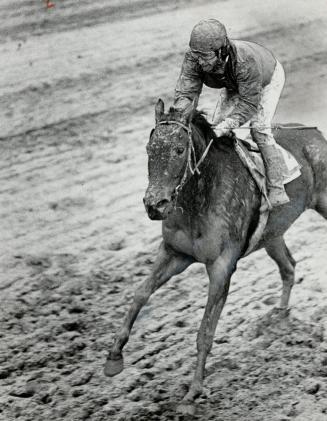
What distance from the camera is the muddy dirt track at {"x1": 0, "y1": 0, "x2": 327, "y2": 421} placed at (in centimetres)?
763

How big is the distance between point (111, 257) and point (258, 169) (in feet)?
9.28

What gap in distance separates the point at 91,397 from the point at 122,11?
36.7 feet

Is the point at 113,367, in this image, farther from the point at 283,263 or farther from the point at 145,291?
the point at 283,263

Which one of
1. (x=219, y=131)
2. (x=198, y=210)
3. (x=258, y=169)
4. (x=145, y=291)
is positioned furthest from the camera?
(x=258, y=169)

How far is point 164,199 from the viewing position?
21.4 feet

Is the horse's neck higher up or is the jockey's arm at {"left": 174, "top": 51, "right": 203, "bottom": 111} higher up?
the jockey's arm at {"left": 174, "top": 51, "right": 203, "bottom": 111}

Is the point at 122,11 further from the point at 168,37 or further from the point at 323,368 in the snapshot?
the point at 323,368

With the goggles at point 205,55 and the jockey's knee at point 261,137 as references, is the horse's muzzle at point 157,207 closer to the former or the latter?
the goggles at point 205,55

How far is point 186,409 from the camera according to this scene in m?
7.32

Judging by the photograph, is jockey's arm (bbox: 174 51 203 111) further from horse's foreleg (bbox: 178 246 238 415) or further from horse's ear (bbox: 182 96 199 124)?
horse's foreleg (bbox: 178 246 238 415)

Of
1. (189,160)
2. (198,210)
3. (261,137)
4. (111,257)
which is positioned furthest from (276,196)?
(111,257)

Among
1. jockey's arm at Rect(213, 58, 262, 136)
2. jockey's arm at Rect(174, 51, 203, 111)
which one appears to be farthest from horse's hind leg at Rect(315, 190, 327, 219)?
jockey's arm at Rect(174, 51, 203, 111)

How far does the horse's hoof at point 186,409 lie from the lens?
24.0 ft

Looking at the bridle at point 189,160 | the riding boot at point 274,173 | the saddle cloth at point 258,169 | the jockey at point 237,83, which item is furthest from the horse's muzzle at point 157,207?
the riding boot at point 274,173
